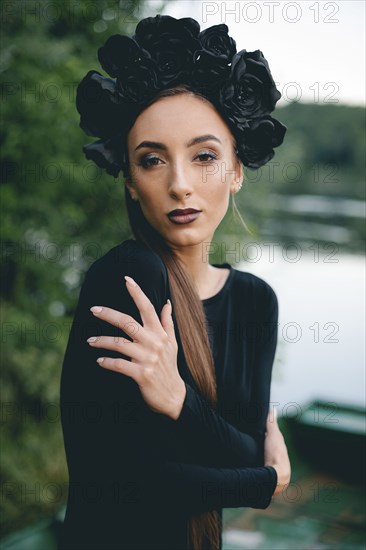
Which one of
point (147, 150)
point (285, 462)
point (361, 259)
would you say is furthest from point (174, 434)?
point (361, 259)

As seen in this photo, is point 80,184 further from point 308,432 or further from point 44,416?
point 308,432

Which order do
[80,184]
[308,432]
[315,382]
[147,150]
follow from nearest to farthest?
[147,150], [80,184], [308,432], [315,382]

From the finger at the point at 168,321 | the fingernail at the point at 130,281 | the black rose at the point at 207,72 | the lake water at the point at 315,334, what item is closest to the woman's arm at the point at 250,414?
the finger at the point at 168,321

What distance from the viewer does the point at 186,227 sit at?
1.34 metres

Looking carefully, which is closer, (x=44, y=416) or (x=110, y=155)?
(x=110, y=155)

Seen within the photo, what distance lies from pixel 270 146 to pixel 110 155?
37 cm

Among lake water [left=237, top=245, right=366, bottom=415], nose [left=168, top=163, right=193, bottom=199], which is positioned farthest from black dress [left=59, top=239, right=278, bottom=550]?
lake water [left=237, top=245, right=366, bottom=415]

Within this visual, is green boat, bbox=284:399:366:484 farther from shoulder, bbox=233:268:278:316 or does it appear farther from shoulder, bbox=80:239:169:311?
shoulder, bbox=80:239:169:311

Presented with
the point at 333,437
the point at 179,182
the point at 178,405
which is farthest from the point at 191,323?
the point at 333,437

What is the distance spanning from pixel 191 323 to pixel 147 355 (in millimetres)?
173

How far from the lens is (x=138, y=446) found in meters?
1.22

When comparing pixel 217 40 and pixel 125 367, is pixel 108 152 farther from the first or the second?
pixel 125 367

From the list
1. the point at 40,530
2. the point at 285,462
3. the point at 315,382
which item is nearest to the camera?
the point at 285,462

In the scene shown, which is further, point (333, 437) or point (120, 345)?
point (333, 437)
